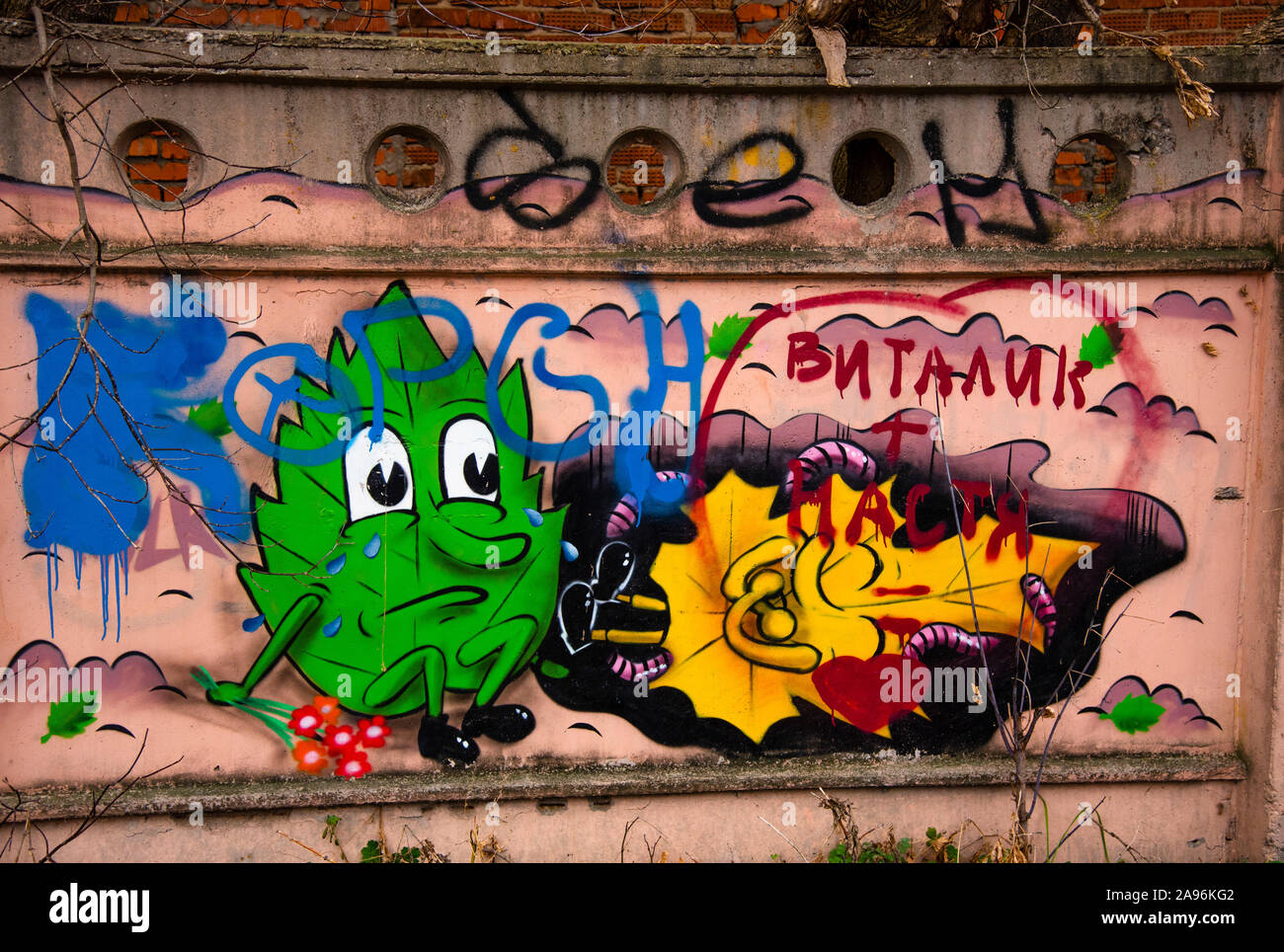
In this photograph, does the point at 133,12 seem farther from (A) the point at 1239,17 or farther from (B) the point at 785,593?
(A) the point at 1239,17

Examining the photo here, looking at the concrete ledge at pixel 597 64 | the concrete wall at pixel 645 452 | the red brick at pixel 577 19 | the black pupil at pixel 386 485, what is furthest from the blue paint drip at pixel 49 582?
the red brick at pixel 577 19

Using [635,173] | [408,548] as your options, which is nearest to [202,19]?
[635,173]

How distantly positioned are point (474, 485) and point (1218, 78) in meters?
3.42

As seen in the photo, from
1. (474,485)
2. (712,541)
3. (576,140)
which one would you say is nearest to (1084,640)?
(712,541)

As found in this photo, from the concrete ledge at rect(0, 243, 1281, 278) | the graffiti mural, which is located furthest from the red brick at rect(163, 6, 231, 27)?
the concrete ledge at rect(0, 243, 1281, 278)

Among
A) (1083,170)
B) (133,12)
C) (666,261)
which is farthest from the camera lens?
(1083,170)

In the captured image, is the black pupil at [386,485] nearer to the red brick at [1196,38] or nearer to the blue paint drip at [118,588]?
the blue paint drip at [118,588]

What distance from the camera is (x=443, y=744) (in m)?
3.83

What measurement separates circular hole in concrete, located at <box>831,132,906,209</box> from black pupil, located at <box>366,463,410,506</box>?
2252mm

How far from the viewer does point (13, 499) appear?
3.65m

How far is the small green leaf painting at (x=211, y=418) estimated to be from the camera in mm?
3670

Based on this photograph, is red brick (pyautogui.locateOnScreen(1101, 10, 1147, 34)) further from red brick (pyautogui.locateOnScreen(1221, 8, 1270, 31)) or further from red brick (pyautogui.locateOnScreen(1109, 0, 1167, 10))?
red brick (pyautogui.locateOnScreen(1221, 8, 1270, 31))

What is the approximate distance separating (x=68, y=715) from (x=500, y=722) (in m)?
1.69

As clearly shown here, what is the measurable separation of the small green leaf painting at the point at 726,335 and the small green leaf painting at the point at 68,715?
2832 millimetres
